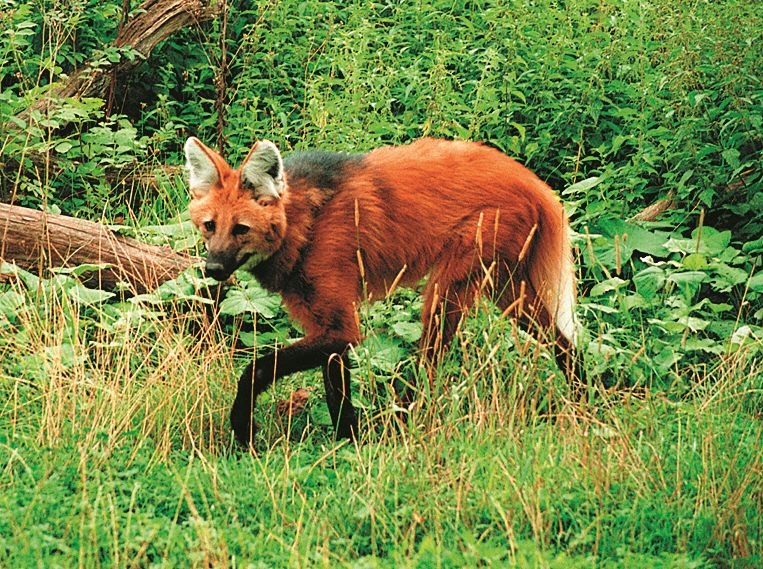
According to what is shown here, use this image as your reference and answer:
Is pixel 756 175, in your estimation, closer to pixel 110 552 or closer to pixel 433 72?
pixel 433 72

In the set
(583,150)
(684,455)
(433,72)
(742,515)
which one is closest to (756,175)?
(583,150)

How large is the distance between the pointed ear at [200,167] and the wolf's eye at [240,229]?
0.71 feet

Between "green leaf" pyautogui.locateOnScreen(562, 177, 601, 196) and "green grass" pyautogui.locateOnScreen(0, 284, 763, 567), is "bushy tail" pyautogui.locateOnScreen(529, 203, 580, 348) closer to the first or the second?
"green grass" pyautogui.locateOnScreen(0, 284, 763, 567)

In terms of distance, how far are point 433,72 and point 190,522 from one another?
359cm

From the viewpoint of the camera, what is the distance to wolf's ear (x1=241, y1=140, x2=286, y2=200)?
402cm

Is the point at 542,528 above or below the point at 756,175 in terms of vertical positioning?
below

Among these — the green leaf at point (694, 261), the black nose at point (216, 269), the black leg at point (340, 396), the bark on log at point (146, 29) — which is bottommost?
the black leg at point (340, 396)

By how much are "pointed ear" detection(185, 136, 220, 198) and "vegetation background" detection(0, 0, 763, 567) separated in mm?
662

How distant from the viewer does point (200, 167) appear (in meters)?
4.14

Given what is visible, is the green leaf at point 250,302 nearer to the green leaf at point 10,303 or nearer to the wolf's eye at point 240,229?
the wolf's eye at point 240,229

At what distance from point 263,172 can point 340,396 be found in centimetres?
96

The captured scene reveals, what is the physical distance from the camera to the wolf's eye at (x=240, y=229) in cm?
407

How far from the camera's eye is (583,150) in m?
6.04

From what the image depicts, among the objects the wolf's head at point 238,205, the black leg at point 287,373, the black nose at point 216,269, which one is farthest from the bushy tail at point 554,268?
the black nose at point 216,269
